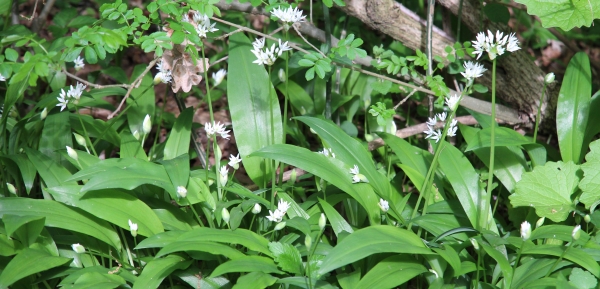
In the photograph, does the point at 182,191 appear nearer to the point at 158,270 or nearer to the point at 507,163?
the point at 158,270

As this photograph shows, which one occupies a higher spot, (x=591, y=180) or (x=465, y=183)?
(x=591, y=180)

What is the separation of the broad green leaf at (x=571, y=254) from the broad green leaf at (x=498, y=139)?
0.43 meters

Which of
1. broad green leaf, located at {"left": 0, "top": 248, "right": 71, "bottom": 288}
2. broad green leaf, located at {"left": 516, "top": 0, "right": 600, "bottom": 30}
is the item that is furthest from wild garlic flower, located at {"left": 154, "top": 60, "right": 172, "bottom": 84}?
broad green leaf, located at {"left": 516, "top": 0, "right": 600, "bottom": 30}

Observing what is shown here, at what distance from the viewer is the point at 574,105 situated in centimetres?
255

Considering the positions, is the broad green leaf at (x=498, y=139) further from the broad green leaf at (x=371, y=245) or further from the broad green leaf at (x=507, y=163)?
the broad green leaf at (x=371, y=245)

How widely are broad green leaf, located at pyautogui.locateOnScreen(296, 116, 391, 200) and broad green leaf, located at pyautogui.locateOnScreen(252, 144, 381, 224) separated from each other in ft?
0.12

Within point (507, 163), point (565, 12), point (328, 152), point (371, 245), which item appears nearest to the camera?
point (371, 245)

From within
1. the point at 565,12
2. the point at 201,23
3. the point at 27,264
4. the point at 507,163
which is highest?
the point at 565,12

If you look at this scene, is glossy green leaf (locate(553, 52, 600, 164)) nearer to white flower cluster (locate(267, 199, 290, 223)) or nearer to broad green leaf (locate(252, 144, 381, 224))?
broad green leaf (locate(252, 144, 381, 224))

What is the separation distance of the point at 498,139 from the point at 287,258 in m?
1.01

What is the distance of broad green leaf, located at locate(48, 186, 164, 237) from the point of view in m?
2.09

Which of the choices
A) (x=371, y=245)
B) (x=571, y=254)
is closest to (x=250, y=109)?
(x=371, y=245)

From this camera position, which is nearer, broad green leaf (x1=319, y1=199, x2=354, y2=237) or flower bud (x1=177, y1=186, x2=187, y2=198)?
flower bud (x1=177, y1=186, x2=187, y2=198)

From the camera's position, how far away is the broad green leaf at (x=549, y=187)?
2.21 meters
